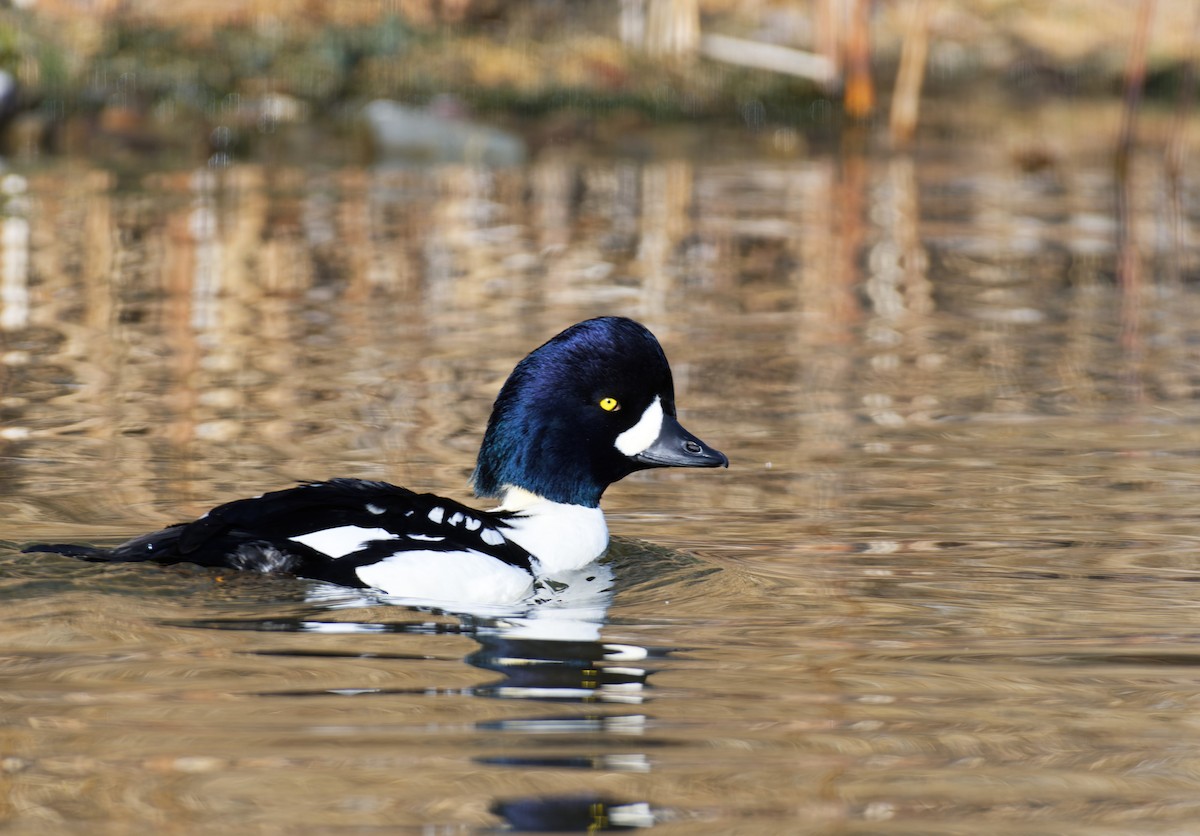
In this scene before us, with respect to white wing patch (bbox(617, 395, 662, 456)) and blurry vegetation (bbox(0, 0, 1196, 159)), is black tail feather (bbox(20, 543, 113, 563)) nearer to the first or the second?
white wing patch (bbox(617, 395, 662, 456))

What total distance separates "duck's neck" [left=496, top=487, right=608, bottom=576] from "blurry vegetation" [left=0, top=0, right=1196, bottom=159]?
1525 centimetres

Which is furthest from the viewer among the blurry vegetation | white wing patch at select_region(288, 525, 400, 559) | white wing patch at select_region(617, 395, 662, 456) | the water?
the blurry vegetation

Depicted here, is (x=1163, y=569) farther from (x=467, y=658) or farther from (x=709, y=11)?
(x=709, y=11)

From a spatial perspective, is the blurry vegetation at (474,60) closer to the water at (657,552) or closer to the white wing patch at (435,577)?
the water at (657,552)

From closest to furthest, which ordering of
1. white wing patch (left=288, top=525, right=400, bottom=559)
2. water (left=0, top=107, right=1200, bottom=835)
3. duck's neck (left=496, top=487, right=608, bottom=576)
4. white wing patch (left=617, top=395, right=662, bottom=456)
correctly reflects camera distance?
water (left=0, top=107, right=1200, bottom=835), white wing patch (left=288, top=525, right=400, bottom=559), duck's neck (left=496, top=487, right=608, bottom=576), white wing patch (left=617, top=395, right=662, bottom=456)

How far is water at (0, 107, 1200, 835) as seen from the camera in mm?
3787

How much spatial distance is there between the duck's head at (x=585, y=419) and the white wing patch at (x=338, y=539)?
29.2 inches

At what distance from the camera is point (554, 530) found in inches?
223

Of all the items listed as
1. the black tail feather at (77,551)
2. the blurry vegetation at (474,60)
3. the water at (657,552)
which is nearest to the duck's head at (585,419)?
the water at (657,552)

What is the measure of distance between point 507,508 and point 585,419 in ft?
1.20

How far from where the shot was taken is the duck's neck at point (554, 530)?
5609 mm

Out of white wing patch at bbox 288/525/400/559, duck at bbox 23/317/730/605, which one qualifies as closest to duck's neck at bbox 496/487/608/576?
duck at bbox 23/317/730/605

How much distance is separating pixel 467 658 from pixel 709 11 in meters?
22.9

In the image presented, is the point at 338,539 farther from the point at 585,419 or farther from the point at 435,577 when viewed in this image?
the point at 585,419
